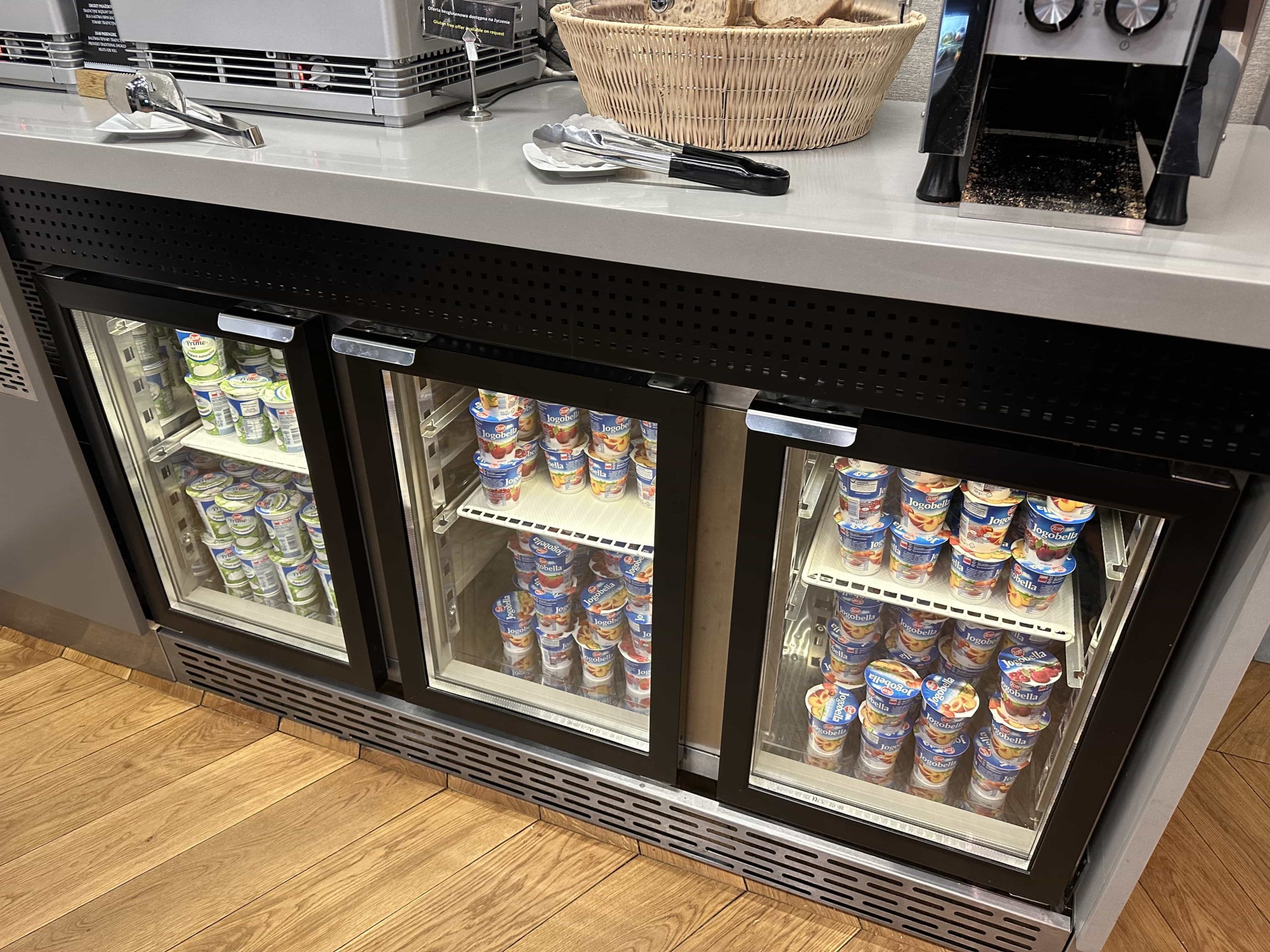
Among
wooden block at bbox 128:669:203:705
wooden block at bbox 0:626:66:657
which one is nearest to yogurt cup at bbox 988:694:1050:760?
wooden block at bbox 128:669:203:705

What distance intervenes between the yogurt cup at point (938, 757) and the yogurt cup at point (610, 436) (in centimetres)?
67

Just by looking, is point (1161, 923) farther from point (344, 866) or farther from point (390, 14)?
point (390, 14)

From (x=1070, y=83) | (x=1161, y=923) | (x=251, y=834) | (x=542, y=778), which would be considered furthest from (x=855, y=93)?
(x=251, y=834)

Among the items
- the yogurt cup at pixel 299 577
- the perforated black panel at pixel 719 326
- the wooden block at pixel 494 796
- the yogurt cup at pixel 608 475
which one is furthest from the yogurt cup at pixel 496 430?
the wooden block at pixel 494 796

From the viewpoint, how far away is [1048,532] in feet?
3.98

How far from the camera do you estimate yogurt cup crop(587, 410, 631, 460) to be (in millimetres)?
1442

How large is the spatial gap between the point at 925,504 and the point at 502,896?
98cm

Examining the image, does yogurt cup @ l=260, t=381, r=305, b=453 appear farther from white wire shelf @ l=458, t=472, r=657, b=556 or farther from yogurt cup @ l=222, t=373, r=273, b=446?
white wire shelf @ l=458, t=472, r=657, b=556

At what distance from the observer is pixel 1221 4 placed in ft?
2.77

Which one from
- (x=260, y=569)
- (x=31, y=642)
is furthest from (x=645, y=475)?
(x=31, y=642)

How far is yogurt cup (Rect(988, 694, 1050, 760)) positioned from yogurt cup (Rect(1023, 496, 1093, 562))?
28cm

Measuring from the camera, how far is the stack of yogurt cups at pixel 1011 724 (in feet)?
4.34

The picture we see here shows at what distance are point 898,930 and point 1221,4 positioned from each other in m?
1.37

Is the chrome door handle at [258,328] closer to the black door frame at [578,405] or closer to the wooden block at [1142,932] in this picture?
the black door frame at [578,405]
